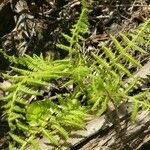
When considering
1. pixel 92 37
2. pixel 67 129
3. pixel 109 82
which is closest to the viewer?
pixel 109 82

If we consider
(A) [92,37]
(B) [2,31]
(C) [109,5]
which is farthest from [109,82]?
(B) [2,31]

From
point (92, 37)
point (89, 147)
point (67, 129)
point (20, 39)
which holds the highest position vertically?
point (20, 39)

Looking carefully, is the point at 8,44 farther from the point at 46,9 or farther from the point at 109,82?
the point at 109,82

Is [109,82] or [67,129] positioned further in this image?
[67,129]

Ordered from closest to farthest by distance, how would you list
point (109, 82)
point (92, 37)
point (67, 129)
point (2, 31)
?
point (109, 82)
point (67, 129)
point (92, 37)
point (2, 31)

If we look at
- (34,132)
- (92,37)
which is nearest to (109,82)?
(34,132)

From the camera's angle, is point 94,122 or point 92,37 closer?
point 94,122

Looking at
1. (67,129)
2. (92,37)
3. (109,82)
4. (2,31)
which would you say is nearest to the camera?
(109,82)

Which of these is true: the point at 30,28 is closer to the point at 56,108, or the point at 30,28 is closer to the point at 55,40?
the point at 55,40

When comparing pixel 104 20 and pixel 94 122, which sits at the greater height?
pixel 104 20
